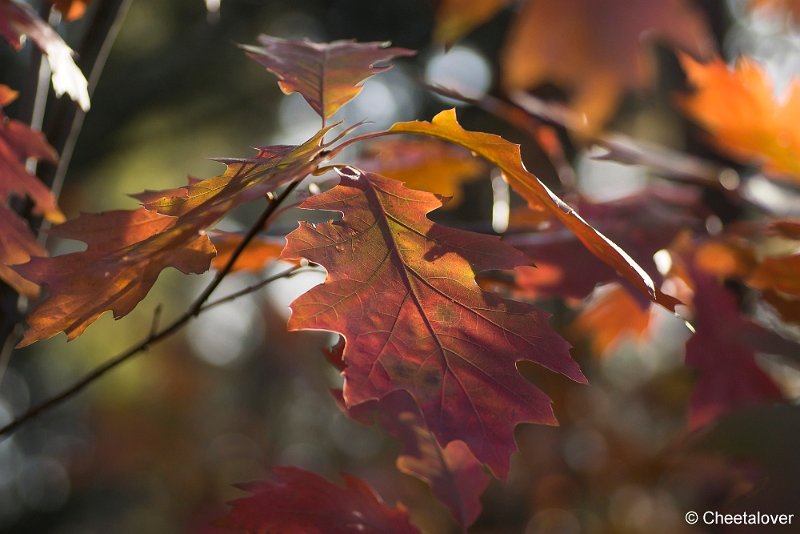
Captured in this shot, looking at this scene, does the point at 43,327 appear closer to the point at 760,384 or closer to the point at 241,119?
the point at 760,384

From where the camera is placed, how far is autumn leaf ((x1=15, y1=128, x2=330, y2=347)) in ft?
1.77

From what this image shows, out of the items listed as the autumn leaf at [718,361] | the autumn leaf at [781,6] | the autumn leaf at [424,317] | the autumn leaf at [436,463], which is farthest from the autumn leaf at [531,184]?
the autumn leaf at [781,6]


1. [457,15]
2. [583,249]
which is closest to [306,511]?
[583,249]

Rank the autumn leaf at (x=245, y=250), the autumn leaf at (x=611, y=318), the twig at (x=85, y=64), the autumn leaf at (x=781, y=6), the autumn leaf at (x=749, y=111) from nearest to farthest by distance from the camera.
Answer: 1. the autumn leaf at (x=245, y=250)
2. the twig at (x=85, y=64)
3. the autumn leaf at (x=749, y=111)
4. the autumn leaf at (x=611, y=318)
5. the autumn leaf at (x=781, y=6)

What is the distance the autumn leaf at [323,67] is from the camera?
673 millimetres

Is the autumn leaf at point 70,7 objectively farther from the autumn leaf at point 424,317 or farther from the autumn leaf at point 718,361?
the autumn leaf at point 718,361

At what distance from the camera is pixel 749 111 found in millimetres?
1278

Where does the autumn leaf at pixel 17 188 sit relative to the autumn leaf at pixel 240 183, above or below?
below

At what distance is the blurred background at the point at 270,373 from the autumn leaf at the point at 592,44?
0.42 feet

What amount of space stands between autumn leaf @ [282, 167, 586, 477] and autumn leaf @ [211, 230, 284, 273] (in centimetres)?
20

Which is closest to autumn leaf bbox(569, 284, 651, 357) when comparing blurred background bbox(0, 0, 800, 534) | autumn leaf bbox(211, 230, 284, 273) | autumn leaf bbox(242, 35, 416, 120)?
blurred background bbox(0, 0, 800, 534)

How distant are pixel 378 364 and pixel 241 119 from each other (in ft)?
13.9

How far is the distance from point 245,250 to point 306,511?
297 mm

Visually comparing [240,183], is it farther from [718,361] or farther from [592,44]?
[592,44]
